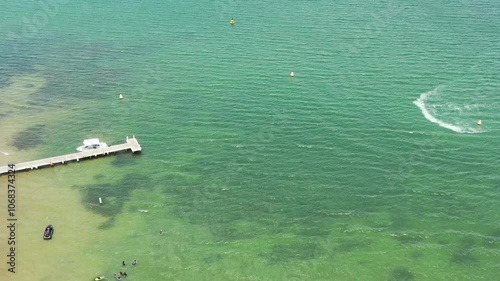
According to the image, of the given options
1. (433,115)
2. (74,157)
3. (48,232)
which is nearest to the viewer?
(48,232)

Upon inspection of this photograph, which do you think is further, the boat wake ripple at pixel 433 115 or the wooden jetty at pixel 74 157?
the boat wake ripple at pixel 433 115

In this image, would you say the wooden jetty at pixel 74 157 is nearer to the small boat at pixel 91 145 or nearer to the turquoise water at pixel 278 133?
the small boat at pixel 91 145

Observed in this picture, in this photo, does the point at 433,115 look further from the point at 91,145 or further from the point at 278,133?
the point at 91,145

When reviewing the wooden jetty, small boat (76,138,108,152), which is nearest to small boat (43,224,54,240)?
the wooden jetty

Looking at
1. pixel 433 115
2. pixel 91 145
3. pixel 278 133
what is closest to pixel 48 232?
pixel 91 145

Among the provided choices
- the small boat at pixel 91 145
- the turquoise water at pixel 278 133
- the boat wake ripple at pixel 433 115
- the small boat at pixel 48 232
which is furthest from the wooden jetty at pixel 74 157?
the boat wake ripple at pixel 433 115

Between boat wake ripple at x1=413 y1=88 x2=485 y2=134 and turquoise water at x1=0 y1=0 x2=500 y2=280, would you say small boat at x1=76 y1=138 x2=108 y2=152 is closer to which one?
turquoise water at x1=0 y1=0 x2=500 y2=280
